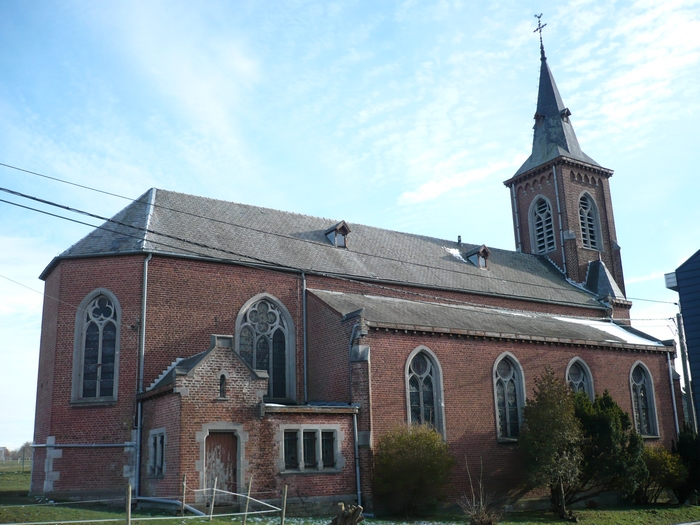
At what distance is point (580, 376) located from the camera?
27.4 metres

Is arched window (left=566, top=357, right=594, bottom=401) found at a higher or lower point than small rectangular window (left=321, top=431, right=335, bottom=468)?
higher

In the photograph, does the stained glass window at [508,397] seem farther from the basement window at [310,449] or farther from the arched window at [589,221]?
the arched window at [589,221]

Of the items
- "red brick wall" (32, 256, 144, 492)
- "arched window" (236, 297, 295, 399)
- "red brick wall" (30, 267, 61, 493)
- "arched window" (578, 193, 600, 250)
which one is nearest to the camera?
"red brick wall" (32, 256, 144, 492)

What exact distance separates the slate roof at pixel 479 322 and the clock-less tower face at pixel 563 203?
713 centimetres

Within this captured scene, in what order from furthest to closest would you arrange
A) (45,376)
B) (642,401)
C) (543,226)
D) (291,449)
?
(543,226), (642,401), (45,376), (291,449)

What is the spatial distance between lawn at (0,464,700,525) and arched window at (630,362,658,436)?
15.7 feet

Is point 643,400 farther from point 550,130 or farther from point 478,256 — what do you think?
point 550,130

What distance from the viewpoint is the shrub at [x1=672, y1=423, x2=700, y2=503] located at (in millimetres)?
25406

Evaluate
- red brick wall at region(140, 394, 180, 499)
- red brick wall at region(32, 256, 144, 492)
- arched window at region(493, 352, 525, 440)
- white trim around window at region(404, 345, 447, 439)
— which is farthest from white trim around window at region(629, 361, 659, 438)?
red brick wall at region(32, 256, 144, 492)

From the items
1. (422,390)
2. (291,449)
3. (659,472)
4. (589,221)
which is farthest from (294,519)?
(589,221)

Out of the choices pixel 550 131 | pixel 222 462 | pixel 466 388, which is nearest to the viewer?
pixel 222 462

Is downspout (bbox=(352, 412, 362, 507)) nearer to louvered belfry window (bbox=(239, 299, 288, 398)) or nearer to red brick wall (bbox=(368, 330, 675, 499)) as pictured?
red brick wall (bbox=(368, 330, 675, 499))

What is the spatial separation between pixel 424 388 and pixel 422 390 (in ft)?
0.39

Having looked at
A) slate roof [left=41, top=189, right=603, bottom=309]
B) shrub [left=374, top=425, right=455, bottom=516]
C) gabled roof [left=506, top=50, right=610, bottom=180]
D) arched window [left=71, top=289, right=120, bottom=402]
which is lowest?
shrub [left=374, top=425, right=455, bottom=516]
